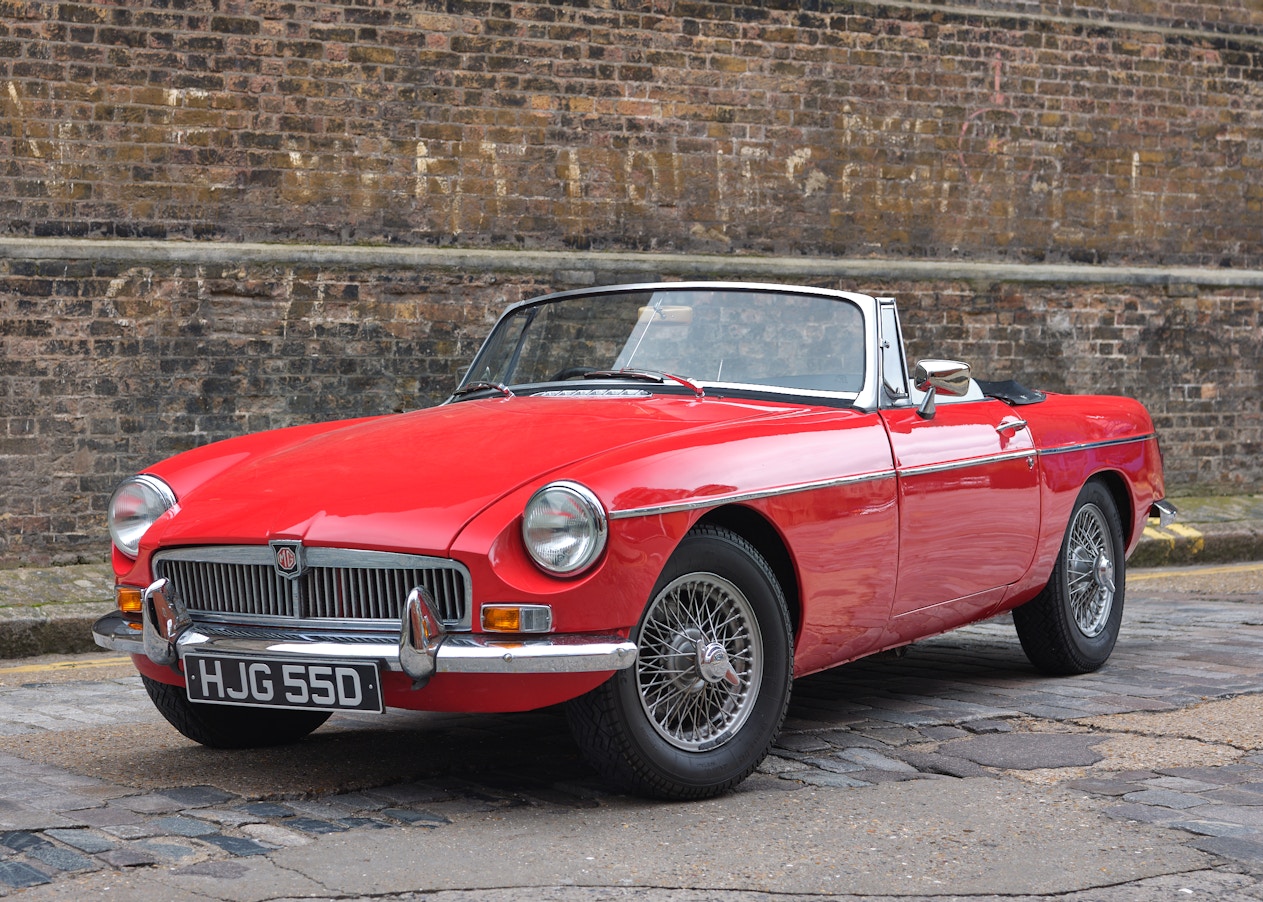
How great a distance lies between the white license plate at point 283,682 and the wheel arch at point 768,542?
1.08 metres

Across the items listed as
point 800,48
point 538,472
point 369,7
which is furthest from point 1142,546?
point 538,472

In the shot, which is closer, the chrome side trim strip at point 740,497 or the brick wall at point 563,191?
the chrome side trim strip at point 740,497

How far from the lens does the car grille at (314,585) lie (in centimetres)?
388

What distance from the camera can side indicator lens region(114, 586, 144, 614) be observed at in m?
4.41

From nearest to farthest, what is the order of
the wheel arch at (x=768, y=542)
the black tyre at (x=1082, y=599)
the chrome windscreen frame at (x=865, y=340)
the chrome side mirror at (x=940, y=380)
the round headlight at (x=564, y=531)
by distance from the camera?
the round headlight at (x=564, y=531) → the wheel arch at (x=768, y=542) → the chrome windscreen frame at (x=865, y=340) → the chrome side mirror at (x=940, y=380) → the black tyre at (x=1082, y=599)

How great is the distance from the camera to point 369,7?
35.8 feet

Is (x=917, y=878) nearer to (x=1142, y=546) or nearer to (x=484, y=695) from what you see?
(x=484, y=695)

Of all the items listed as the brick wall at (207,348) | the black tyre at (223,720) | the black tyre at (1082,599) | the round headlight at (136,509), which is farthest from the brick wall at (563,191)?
the black tyre at (1082,599)

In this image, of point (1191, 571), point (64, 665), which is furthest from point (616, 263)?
point (64, 665)

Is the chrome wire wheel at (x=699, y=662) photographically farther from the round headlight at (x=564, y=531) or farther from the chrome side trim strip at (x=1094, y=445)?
the chrome side trim strip at (x=1094, y=445)

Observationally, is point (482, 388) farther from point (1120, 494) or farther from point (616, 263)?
point (616, 263)

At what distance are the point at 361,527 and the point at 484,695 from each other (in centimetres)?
54

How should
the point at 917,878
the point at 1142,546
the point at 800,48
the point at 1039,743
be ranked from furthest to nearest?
the point at 800,48, the point at 1142,546, the point at 1039,743, the point at 917,878

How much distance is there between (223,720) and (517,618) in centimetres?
144
